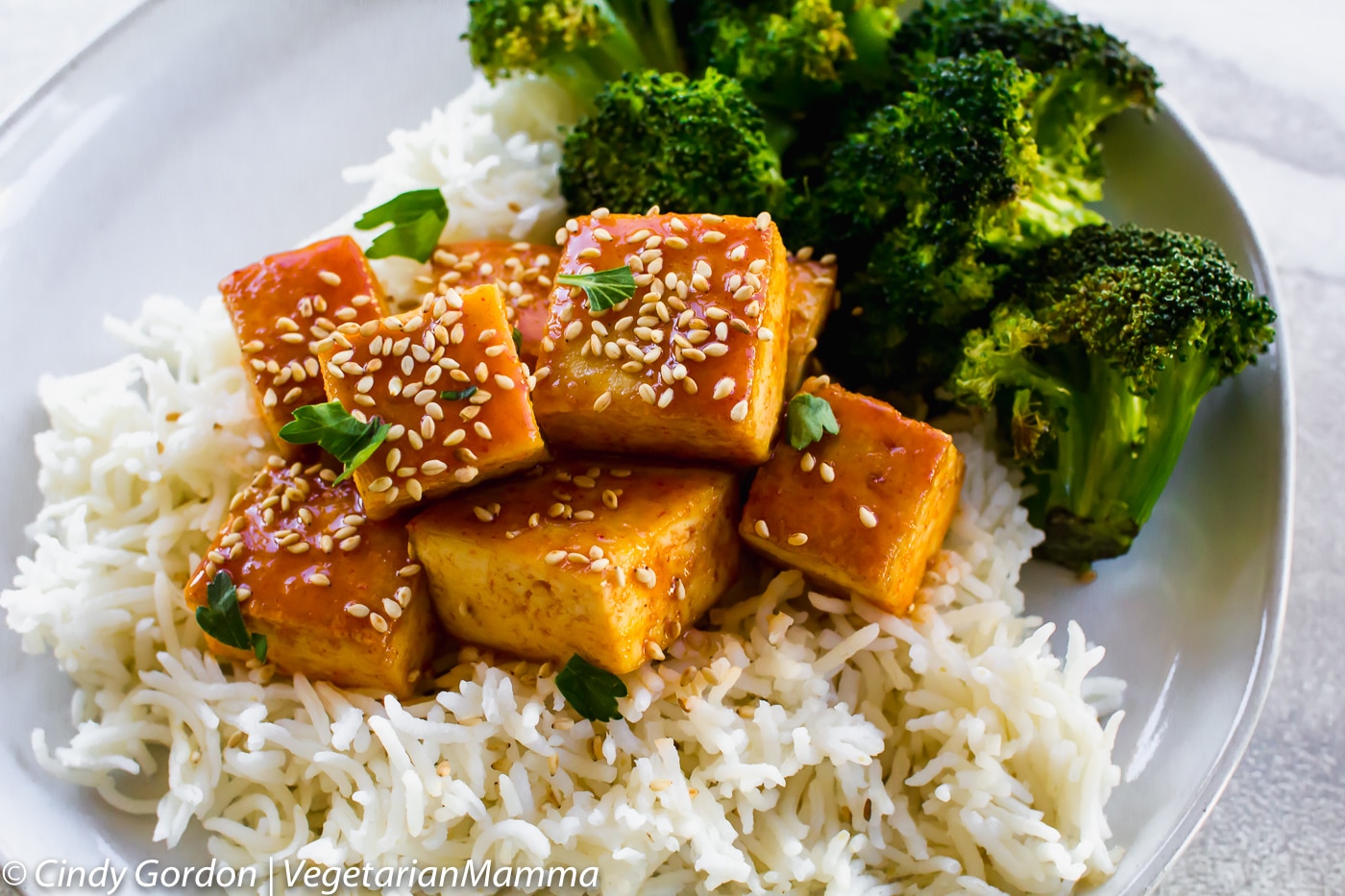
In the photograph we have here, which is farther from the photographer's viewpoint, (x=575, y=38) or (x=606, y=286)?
(x=575, y=38)

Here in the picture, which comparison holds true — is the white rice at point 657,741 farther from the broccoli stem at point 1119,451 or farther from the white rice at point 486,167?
the white rice at point 486,167

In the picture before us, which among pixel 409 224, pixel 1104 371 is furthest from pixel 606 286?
pixel 1104 371

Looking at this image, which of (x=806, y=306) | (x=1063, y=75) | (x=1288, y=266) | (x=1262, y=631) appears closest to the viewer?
(x=1262, y=631)

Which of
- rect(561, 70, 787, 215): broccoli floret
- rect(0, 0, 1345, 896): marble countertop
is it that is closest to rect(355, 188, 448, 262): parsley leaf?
rect(561, 70, 787, 215): broccoli floret

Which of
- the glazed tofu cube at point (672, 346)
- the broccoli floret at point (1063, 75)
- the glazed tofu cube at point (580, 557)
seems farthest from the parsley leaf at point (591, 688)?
the broccoli floret at point (1063, 75)

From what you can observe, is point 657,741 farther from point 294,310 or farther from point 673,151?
point 673,151

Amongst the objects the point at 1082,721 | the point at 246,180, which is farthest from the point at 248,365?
the point at 1082,721
